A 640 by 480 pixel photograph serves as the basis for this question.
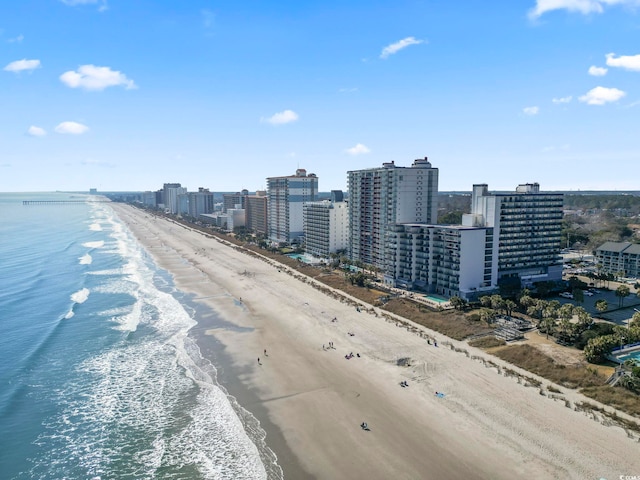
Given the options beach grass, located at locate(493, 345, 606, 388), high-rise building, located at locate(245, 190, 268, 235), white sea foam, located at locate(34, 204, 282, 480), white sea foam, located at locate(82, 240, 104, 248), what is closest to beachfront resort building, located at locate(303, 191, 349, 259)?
high-rise building, located at locate(245, 190, 268, 235)

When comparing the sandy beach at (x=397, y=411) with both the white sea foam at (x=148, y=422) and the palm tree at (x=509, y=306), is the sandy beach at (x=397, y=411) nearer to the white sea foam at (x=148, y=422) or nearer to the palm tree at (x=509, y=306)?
the white sea foam at (x=148, y=422)

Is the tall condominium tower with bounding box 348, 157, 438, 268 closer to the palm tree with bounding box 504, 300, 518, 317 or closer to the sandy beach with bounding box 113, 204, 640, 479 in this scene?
the palm tree with bounding box 504, 300, 518, 317

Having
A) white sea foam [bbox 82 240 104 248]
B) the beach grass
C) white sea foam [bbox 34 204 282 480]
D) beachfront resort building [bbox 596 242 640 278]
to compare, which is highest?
beachfront resort building [bbox 596 242 640 278]

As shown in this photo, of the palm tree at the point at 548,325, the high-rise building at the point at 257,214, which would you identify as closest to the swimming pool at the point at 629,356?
the palm tree at the point at 548,325

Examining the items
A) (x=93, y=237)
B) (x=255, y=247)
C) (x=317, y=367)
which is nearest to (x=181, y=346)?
(x=317, y=367)

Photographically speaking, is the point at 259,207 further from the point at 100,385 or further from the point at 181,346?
the point at 100,385
